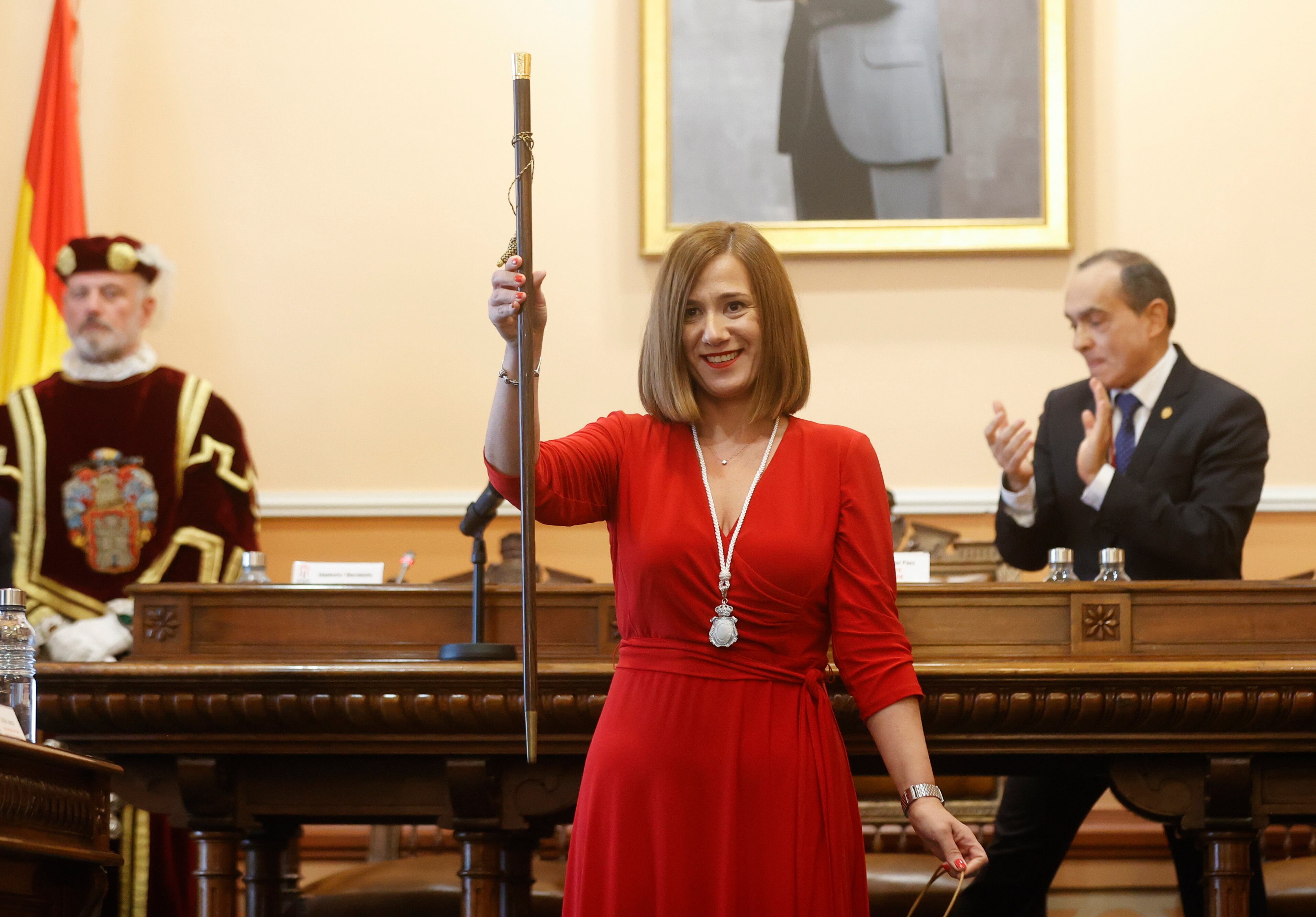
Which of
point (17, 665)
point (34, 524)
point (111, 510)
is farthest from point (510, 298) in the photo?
point (34, 524)

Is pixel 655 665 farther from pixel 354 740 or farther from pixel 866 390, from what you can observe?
pixel 866 390

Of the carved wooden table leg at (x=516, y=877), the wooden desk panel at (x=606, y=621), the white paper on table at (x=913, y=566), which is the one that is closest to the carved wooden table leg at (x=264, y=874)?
the wooden desk panel at (x=606, y=621)

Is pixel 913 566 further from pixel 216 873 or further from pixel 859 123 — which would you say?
pixel 859 123

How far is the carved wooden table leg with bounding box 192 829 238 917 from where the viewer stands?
2.59 m

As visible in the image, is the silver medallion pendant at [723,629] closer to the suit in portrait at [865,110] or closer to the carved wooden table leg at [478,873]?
the carved wooden table leg at [478,873]

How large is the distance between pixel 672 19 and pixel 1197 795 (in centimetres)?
367

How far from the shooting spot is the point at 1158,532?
3.32 meters

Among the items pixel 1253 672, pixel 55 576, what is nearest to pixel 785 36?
pixel 55 576

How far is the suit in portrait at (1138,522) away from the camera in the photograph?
3.13 meters

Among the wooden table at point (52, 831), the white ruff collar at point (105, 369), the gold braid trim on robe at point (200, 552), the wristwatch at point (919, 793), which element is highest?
the white ruff collar at point (105, 369)

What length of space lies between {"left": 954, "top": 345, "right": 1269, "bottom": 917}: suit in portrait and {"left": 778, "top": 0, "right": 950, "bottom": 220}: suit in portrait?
1.60m

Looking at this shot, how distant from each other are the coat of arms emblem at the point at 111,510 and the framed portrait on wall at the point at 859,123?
75.1 inches

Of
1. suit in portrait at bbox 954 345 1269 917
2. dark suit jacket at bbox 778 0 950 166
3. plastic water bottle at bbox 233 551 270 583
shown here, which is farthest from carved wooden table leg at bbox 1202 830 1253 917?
dark suit jacket at bbox 778 0 950 166

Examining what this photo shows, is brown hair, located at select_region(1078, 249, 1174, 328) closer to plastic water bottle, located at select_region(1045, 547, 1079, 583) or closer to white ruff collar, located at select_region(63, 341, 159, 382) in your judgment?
plastic water bottle, located at select_region(1045, 547, 1079, 583)
